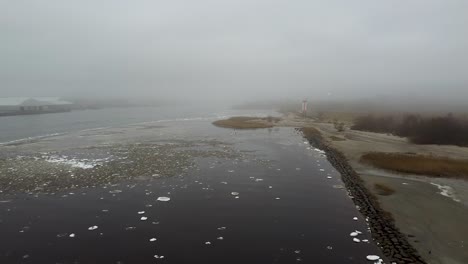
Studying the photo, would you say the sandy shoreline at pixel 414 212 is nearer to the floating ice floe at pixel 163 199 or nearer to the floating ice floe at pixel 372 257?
the floating ice floe at pixel 372 257

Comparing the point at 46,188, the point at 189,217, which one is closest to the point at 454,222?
the point at 189,217

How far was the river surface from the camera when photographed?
12.6m

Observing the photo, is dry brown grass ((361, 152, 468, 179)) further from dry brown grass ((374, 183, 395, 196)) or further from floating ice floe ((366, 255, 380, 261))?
floating ice floe ((366, 255, 380, 261))

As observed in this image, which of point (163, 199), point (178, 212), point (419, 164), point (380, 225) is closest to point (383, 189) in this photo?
point (380, 225)

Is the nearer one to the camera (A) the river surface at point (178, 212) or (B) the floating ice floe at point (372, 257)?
(B) the floating ice floe at point (372, 257)

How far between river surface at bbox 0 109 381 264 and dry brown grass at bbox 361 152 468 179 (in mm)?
4882

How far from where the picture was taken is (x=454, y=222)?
50.4ft

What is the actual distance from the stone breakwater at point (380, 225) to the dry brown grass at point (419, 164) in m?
4.20

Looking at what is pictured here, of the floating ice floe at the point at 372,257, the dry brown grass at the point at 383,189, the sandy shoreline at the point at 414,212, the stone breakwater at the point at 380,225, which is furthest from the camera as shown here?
the dry brown grass at the point at 383,189

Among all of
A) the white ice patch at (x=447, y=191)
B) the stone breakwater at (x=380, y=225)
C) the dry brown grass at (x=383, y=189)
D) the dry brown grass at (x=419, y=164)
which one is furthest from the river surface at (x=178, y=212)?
the white ice patch at (x=447, y=191)

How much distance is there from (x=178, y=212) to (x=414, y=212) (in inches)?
488

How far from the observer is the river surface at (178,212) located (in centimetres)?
1264

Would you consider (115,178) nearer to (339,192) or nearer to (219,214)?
(219,214)

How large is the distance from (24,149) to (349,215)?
37537 millimetres
